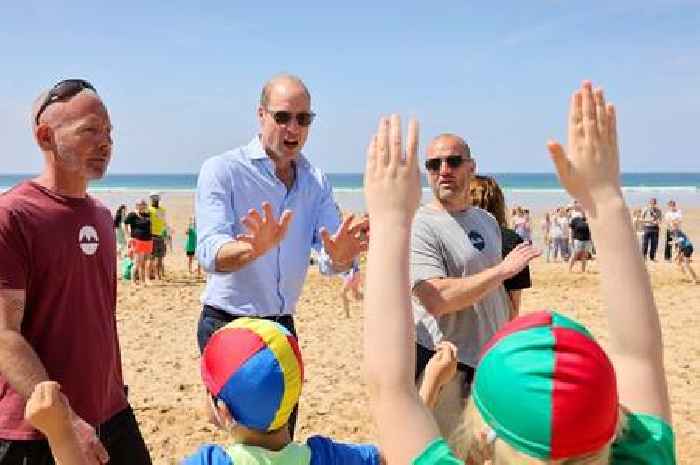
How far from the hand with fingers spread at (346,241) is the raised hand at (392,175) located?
1595 millimetres

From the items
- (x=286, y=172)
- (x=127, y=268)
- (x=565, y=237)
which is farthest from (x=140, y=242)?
(x=565, y=237)

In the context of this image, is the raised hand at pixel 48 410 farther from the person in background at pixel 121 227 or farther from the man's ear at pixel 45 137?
the person in background at pixel 121 227

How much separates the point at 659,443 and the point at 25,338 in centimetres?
221

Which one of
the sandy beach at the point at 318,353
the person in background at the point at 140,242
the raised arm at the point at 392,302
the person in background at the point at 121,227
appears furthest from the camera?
the person in background at the point at 121,227

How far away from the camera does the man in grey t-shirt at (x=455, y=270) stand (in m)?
3.76

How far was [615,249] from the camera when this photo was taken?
195cm

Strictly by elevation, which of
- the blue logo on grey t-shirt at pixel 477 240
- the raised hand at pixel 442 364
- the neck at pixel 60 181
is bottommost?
the raised hand at pixel 442 364

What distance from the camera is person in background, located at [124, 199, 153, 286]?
52.1ft

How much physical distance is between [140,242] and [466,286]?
1293 centimetres

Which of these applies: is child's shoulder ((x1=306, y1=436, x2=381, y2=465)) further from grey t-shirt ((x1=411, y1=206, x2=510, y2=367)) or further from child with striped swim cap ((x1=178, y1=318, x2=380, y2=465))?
grey t-shirt ((x1=411, y1=206, x2=510, y2=367))

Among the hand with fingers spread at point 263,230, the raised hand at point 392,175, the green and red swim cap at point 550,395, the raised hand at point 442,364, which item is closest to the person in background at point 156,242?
the hand with fingers spread at point 263,230

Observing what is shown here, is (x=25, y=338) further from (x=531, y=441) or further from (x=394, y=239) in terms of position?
(x=531, y=441)

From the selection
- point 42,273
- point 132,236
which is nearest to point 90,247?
point 42,273

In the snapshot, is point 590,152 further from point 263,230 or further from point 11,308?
point 11,308
